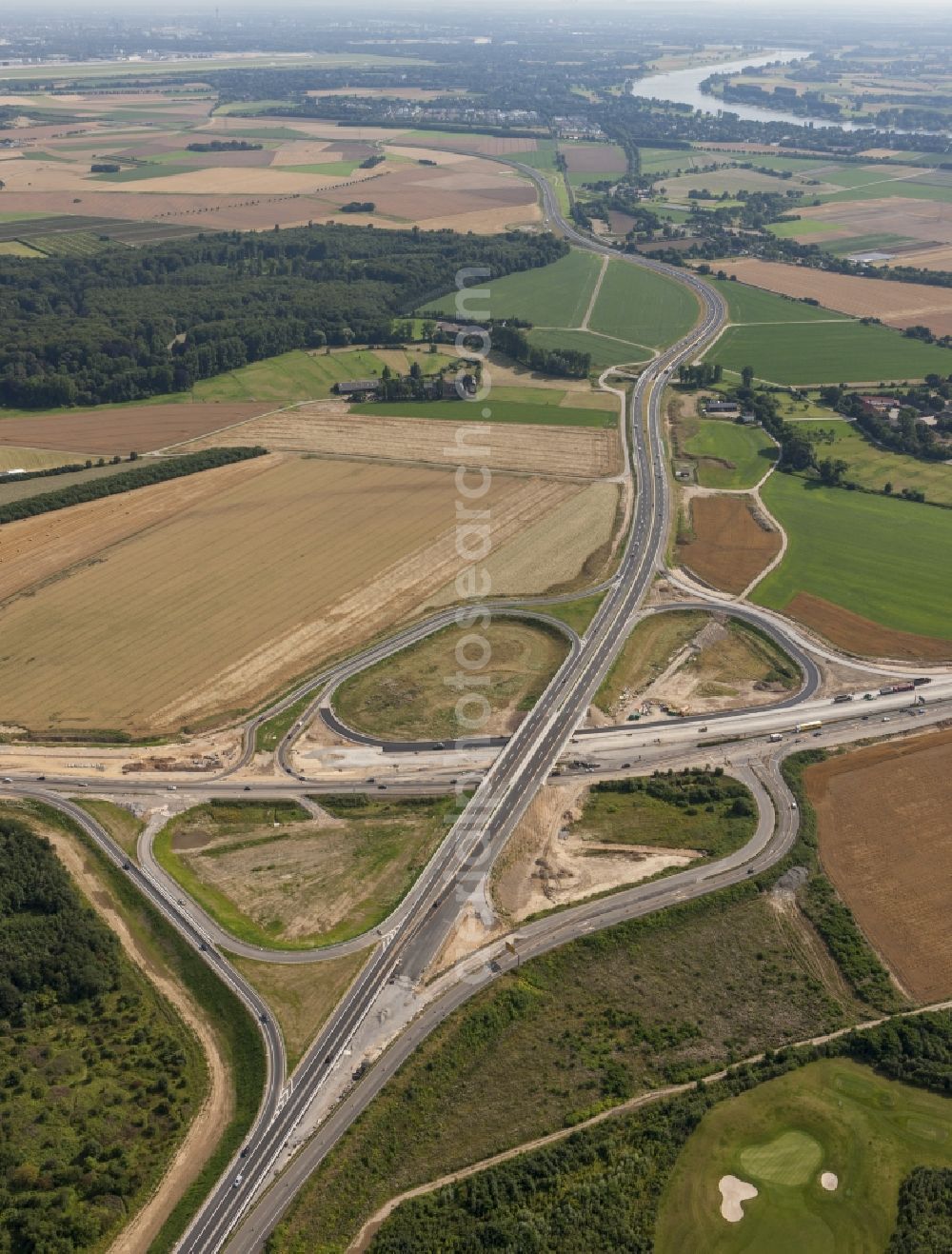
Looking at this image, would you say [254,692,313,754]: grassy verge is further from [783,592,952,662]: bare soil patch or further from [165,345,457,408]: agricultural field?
[165,345,457,408]: agricultural field

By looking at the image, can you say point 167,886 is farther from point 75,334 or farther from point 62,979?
point 75,334

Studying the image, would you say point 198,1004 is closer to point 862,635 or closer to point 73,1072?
point 73,1072

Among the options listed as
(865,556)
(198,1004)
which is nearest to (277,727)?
(198,1004)

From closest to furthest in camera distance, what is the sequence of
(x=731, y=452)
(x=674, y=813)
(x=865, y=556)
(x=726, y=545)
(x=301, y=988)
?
(x=301, y=988) → (x=674, y=813) → (x=865, y=556) → (x=726, y=545) → (x=731, y=452)

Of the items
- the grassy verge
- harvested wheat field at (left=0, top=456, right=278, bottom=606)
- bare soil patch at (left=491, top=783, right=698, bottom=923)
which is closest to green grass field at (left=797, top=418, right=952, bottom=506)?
bare soil patch at (left=491, top=783, right=698, bottom=923)

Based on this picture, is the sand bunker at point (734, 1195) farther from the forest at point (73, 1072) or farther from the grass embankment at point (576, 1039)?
the forest at point (73, 1072)

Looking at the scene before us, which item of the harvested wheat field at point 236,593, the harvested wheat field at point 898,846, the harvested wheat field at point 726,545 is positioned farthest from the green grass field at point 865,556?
the harvested wheat field at point 236,593
